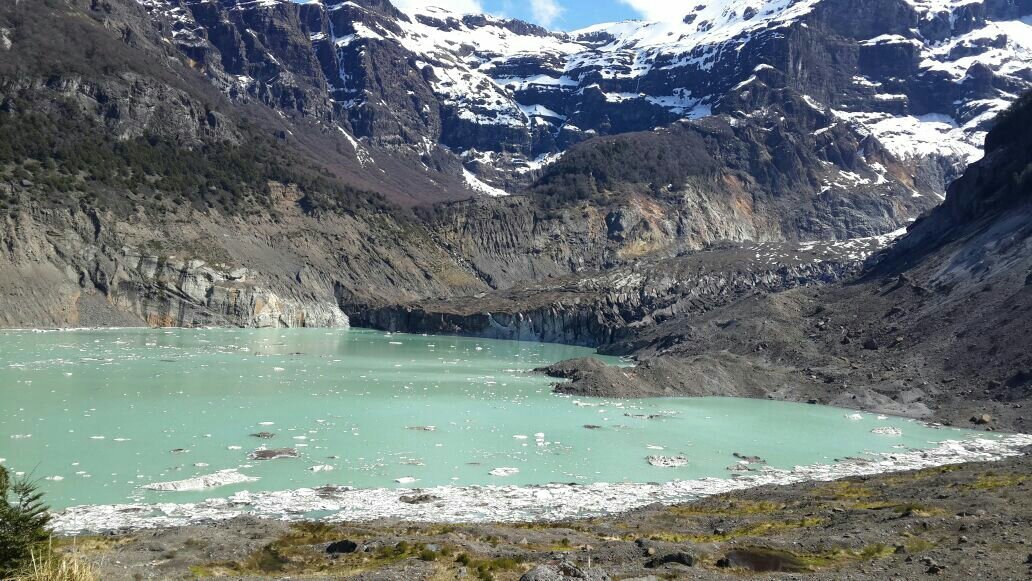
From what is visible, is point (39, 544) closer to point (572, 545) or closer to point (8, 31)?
point (572, 545)

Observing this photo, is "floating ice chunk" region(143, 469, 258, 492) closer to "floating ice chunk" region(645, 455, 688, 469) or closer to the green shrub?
the green shrub

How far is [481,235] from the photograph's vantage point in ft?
576

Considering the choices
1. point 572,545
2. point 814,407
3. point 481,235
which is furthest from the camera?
point 481,235

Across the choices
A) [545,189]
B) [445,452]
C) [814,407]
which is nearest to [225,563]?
[445,452]

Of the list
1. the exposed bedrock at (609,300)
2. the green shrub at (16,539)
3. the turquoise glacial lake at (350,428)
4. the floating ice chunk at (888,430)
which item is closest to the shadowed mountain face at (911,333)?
the turquoise glacial lake at (350,428)

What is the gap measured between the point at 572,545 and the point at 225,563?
8.36m

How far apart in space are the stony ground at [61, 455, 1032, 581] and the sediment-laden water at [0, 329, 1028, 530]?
133 inches

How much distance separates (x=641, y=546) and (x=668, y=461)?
17.3 meters

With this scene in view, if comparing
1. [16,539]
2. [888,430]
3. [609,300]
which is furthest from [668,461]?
[609,300]

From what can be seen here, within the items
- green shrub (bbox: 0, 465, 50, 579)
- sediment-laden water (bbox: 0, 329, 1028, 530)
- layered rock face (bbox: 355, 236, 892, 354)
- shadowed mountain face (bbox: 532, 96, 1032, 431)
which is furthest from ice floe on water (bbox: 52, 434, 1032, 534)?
layered rock face (bbox: 355, 236, 892, 354)

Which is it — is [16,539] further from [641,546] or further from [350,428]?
[350,428]

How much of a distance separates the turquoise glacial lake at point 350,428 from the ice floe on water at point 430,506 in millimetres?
1090

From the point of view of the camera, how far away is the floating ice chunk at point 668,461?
3803cm

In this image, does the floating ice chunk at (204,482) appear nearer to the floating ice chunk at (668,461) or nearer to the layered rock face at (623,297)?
the floating ice chunk at (668,461)
